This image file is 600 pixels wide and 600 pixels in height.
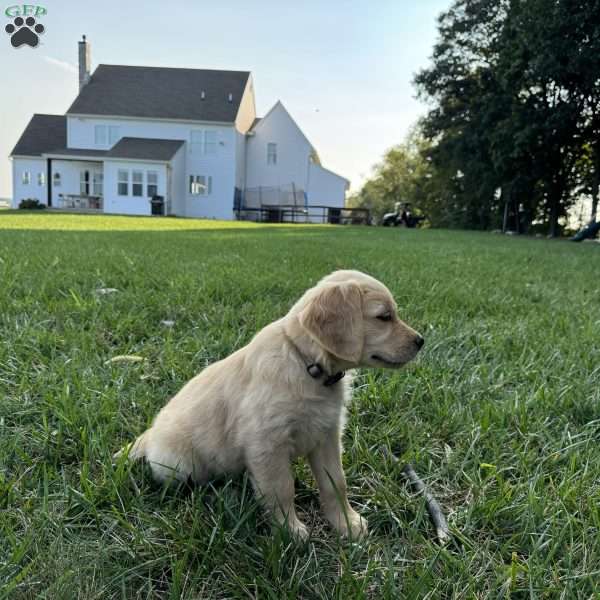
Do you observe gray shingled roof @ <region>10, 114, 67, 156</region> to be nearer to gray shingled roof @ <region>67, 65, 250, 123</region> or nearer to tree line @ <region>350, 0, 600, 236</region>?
gray shingled roof @ <region>67, 65, 250, 123</region>

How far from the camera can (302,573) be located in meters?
1.32

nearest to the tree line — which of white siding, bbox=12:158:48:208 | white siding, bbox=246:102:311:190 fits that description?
white siding, bbox=246:102:311:190

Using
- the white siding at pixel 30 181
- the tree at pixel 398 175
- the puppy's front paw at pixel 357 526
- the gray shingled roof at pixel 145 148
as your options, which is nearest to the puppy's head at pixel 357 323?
the puppy's front paw at pixel 357 526

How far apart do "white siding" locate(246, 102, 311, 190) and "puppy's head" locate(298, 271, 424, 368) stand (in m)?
37.7

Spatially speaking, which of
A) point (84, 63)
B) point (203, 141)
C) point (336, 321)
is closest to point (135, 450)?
point (336, 321)

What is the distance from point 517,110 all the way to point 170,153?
72.5 ft

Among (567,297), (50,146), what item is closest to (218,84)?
(50,146)

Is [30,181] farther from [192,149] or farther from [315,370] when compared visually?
[315,370]

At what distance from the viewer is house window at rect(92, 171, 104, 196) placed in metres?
36.4

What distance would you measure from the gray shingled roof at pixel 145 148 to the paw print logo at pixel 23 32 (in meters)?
12.0

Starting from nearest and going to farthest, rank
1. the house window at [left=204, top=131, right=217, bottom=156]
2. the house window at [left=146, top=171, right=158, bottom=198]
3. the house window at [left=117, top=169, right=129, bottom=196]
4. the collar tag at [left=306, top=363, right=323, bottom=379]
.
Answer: the collar tag at [left=306, top=363, right=323, bottom=379], the house window at [left=117, top=169, right=129, bottom=196], the house window at [left=146, top=171, right=158, bottom=198], the house window at [left=204, top=131, right=217, bottom=156]

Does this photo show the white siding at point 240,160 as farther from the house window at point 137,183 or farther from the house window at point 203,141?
the house window at point 137,183

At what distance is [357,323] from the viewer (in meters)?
1.76

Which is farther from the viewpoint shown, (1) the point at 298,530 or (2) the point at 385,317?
(2) the point at 385,317
